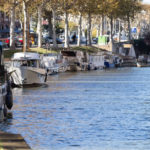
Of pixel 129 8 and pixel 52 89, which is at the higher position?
pixel 129 8

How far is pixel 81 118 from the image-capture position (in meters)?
39.4

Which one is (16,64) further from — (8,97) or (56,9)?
(56,9)

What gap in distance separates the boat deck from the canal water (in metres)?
4.07

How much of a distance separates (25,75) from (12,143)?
40029 mm

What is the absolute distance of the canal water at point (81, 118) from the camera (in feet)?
99.7

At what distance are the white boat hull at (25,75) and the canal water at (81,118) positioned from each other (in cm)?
128

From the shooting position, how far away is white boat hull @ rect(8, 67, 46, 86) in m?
62.4

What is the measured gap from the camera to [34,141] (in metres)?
30.5

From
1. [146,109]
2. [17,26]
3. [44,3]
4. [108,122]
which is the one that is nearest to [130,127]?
[108,122]

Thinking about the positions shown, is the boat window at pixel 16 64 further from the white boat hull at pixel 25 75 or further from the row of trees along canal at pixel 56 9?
the row of trees along canal at pixel 56 9

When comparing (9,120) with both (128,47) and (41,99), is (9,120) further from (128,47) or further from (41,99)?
(128,47)

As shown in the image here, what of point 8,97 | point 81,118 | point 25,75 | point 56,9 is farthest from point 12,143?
point 56,9

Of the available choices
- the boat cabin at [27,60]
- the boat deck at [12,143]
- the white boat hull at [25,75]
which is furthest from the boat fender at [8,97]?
the boat cabin at [27,60]

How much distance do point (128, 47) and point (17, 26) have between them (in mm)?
40874
